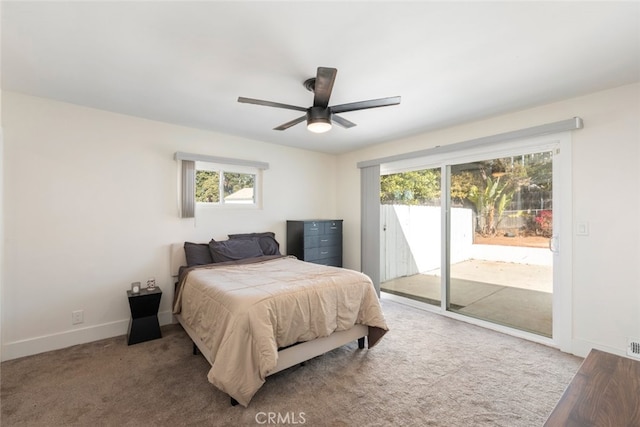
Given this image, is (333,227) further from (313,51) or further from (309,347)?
(313,51)

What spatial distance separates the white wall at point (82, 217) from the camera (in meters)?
2.58

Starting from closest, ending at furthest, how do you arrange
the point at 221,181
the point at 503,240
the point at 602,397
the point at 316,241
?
the point at 602,397, the point at 503,240, the point at 221,181, the point at 316,241

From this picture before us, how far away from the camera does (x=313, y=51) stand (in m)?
1.90

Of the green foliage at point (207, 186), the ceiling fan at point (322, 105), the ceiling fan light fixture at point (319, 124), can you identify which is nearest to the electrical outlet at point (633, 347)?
the ceiling fan at point (322, 105)

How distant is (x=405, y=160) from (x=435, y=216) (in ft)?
3.01

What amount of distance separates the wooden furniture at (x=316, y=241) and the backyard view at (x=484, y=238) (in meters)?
1.01

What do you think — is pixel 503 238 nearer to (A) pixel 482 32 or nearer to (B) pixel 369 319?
(B) pixel 369 319

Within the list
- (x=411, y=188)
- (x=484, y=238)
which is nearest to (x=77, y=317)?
(x=411, y=188)

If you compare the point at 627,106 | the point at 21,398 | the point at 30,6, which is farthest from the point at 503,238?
the point at 21,398

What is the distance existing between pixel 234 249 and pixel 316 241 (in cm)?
132

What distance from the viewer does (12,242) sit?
256 centimetres

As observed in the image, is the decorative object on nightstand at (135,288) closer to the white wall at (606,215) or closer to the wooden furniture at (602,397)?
the wooden furniture at (602,397)

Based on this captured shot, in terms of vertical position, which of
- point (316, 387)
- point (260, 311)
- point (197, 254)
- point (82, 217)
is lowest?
point (316, 387)

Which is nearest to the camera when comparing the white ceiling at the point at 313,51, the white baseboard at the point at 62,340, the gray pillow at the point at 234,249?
the white ceiling at the point at 313,51
